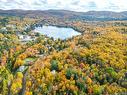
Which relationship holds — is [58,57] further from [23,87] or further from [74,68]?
[23,87]

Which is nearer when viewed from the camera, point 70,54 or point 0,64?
point 70,54

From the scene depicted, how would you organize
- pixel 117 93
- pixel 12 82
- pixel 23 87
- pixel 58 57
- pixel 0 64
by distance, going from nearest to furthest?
pixel 117 93
pixel 23 87
pixel 12 82
pixel 58 57
pixel 0 64

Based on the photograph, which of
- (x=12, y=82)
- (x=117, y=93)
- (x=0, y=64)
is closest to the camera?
(x=117, y=93)

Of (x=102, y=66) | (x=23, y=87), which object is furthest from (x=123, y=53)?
(x=23, y=87)

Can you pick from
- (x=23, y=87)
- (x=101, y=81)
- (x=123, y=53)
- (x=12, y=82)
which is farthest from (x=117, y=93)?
(x=123, y=53)

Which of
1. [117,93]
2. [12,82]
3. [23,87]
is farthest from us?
[12,82]

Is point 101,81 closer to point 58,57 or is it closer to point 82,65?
point 82,65

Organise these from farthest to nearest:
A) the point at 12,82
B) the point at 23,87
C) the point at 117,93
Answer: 1. the point at 12,82
2. the point at 23,87
3. the point at 117,93

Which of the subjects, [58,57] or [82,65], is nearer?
[82,65]
